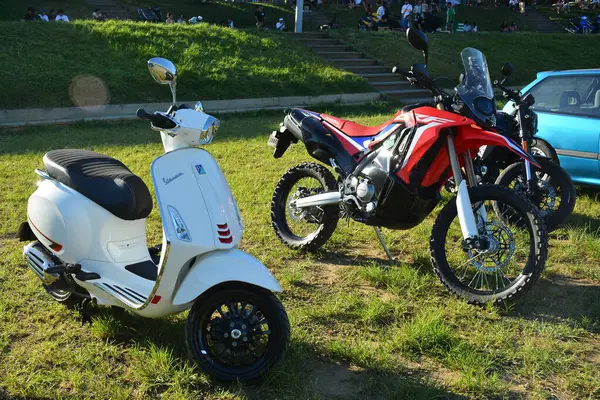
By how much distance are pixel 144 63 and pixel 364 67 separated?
6403mm

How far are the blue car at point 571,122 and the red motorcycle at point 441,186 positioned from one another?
2.18m

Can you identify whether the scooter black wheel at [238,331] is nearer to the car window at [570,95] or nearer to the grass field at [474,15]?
the car window at [570,95]

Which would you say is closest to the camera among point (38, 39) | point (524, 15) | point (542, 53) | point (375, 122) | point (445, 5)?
point (375, 122)

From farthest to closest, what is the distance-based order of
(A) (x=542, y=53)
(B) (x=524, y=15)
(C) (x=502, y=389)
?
(B) (x=524, y=15) → (A) (x=542, y=53) → (C) (x=502, y=389)

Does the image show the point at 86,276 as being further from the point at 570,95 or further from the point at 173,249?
the point at 570,95

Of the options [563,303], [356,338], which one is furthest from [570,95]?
[356,338]

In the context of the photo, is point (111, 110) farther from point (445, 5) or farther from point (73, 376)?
point (445, 5)

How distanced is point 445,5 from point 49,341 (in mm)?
34221

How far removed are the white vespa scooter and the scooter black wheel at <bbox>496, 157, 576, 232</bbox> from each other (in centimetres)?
300

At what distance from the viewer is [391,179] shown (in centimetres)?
395

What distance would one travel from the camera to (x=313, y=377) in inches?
118

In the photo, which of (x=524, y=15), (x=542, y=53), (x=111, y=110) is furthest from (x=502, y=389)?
(x=524, y=15)

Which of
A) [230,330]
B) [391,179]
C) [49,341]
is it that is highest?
[391,179]

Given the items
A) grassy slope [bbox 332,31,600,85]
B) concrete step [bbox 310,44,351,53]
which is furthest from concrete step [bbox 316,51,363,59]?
grassy slope [bbox 332,31,600,85]
